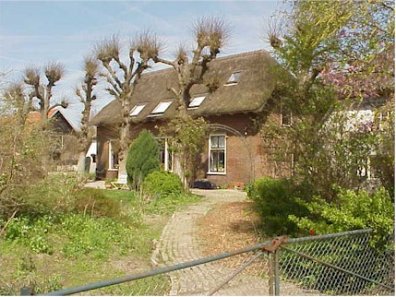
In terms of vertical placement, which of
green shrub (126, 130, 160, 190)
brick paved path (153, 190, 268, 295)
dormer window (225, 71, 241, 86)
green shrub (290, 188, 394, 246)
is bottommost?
brick paved path (153, 190, 268, 295)

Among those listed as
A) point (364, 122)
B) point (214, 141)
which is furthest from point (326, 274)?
point (214, 141)

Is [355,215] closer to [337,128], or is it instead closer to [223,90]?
[337,128]

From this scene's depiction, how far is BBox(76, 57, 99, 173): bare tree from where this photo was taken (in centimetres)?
2553

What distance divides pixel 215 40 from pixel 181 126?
145 inches

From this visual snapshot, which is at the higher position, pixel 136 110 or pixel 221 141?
pixel 136 110

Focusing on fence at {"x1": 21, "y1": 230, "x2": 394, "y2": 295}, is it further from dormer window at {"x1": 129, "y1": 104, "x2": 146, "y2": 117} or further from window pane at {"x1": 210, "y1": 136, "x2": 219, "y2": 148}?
dormer window at {"x1": 129, "y1": 104, "x2": 146, "y2": 117}

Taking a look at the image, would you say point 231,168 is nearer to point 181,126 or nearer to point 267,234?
point 181,126

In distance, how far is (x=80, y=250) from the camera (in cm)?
850

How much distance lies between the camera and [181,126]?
18.8 meters

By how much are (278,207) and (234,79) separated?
1604 cm

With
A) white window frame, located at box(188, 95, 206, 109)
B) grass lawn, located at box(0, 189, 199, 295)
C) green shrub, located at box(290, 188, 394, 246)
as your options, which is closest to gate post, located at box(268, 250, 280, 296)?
green shrub, located at box(290, 188, 394, 246)

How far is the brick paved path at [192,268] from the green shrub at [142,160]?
5812 mm

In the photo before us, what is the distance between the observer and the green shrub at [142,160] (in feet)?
64.7

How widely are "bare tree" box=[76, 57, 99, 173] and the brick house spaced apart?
6.78 feet
